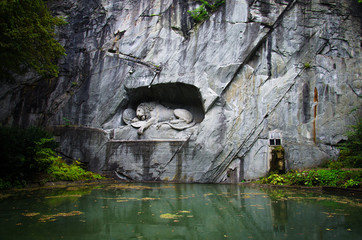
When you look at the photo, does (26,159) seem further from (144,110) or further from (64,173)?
(144,110)

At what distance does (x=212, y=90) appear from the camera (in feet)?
40.0

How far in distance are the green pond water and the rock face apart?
5716 millimetres

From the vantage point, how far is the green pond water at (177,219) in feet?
11.2

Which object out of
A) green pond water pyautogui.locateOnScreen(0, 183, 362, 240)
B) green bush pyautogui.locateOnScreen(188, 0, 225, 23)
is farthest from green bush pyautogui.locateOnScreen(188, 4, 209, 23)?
green pond water pyautogui.locateOnScreen(0, 183, 362, 240)

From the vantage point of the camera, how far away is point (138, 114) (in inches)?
529

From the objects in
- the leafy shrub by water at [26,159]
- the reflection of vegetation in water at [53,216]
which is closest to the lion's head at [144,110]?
the leafy shrub by water at [26,159]

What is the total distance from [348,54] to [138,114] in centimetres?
983

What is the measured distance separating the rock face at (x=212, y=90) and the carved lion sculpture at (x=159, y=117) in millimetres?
298

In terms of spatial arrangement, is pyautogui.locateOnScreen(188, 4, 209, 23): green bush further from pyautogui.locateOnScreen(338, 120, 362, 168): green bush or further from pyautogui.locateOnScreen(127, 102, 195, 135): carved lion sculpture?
pyautogui.locateOnScreen(338, 120, 362, 168): green bush

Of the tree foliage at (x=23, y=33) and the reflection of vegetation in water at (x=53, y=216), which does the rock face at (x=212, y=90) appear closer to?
the tree foliage at (x=23, y=33)

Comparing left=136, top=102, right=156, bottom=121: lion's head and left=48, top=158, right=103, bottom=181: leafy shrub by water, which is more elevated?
left=136, top=102, right=156, bottom=121: lion's head

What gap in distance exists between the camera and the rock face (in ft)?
37.9

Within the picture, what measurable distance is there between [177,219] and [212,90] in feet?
28.0

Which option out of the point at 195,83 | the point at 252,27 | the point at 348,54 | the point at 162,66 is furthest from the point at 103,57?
the point at 348,54
